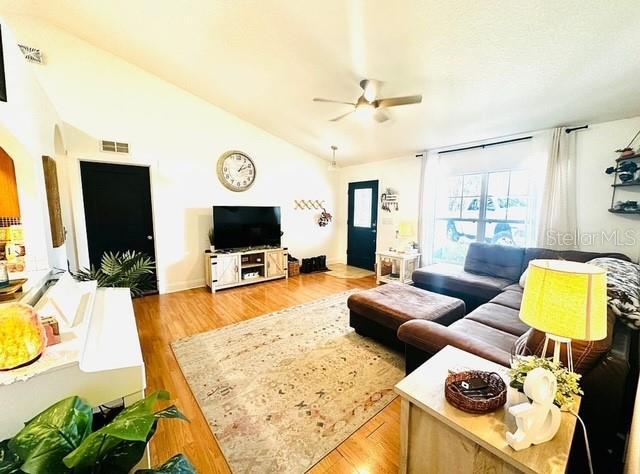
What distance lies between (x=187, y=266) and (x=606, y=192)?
578 cm

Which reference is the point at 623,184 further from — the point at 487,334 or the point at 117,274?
the point at 117,274

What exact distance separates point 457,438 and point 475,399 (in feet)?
0.54

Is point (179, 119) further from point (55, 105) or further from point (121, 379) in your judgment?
point (121, 379)

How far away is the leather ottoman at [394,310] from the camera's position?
233cm

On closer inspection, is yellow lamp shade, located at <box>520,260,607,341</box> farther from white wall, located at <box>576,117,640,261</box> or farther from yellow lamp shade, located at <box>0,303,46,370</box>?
white wall, located at <box>576,117,640,261</box>

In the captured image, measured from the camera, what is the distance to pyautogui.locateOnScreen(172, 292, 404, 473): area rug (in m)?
1.51

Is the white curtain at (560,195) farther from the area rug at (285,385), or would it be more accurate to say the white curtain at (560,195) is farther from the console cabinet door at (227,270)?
the console cabinet door at (227,270)

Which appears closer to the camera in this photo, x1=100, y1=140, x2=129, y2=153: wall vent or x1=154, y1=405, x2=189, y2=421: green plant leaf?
x1=154, y1=405, x2=189, y2=421: green plant leaf

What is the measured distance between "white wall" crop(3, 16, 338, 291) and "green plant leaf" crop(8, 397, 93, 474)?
361 centimetres

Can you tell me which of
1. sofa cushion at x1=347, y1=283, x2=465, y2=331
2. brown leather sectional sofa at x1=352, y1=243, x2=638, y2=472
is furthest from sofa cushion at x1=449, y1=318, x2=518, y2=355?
sofa cushion at x1=347, y1=283, x2=465, y2=331

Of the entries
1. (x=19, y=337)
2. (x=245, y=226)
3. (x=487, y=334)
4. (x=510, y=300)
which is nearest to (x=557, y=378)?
(x=487, y=334)

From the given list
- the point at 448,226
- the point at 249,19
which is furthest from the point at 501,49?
the point at 448,226

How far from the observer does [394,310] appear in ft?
7.79

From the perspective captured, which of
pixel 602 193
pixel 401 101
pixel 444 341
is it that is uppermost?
pixel 401 101
